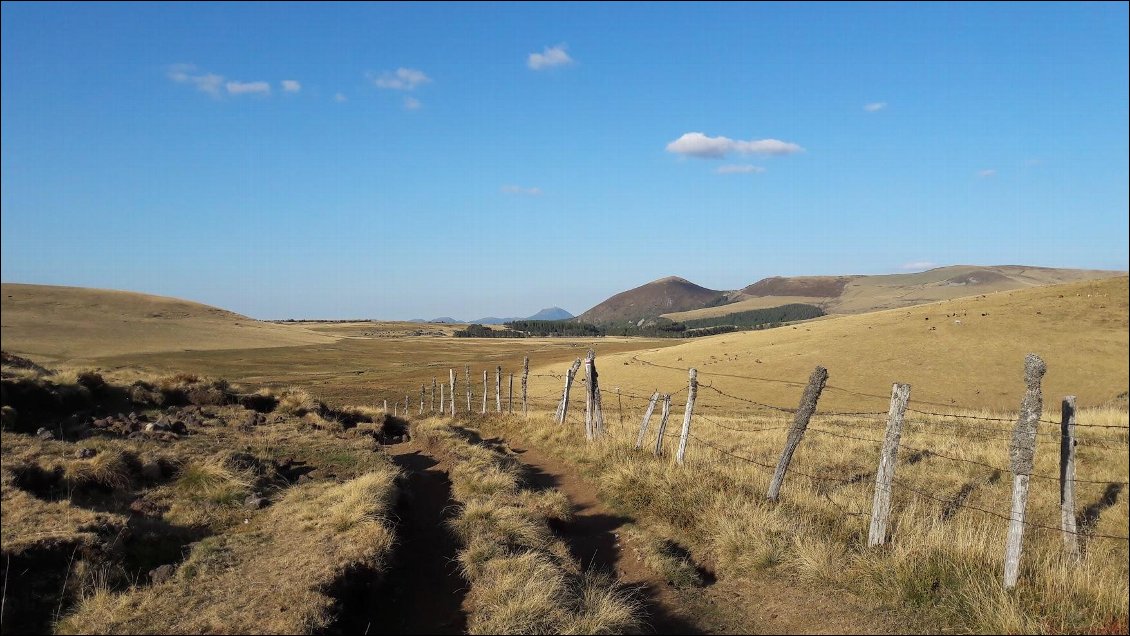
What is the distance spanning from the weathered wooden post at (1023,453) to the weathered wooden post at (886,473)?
1235 millimetres

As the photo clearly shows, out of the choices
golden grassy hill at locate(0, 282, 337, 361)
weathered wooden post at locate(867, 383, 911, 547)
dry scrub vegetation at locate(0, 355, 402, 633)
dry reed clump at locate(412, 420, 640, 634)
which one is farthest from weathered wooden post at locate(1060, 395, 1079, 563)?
golden grassy hill at locate(0, 282, 337, 361)

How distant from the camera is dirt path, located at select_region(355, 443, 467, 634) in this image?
6.43 meters

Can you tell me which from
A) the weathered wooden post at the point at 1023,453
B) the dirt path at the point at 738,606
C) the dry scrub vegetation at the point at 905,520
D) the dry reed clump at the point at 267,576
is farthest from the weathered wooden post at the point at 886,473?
the dry reed clump at the point at 267,576

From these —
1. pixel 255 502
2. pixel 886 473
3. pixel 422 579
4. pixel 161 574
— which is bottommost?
pixel 422 579

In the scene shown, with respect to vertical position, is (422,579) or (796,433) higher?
(796,433)

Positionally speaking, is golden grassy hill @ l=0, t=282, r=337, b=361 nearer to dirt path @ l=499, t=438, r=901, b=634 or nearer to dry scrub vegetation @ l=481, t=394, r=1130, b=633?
dirt path @ l=499, t=438, r=901, b=634

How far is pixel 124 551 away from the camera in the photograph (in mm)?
7234

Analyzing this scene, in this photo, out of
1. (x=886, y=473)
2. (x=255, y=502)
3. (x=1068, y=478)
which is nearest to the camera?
(x=1068, y=478)

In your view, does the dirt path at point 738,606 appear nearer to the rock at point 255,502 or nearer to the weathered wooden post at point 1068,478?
the weathered wooden post at point 1068,478

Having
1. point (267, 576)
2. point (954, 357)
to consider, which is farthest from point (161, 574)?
point (954, 357)

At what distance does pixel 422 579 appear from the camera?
759 cm

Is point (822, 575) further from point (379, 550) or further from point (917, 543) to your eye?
point (379, 550)

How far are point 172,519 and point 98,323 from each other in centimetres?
492

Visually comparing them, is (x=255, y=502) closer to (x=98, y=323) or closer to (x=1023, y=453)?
(x=98, y=323)
